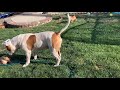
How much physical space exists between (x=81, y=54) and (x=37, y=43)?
61cm

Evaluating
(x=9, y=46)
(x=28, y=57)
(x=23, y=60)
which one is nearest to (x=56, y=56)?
(x=28, y=57)

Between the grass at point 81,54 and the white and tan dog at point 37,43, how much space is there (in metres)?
0.15

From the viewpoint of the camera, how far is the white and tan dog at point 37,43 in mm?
3176

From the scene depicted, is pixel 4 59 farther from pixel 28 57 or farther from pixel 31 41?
pixel 31 41

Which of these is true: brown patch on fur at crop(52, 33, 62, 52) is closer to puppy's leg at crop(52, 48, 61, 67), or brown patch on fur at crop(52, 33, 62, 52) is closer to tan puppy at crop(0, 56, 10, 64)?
puppy's leg at crop(52, 48, 61, 67)

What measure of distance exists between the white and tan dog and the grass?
0.15 m

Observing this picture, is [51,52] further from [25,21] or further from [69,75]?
[25,21]

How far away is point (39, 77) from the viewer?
3104 millimetres

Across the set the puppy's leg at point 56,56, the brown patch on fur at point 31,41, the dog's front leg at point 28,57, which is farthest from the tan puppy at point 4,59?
the puppy's leg at point 56,56

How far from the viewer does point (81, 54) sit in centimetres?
345

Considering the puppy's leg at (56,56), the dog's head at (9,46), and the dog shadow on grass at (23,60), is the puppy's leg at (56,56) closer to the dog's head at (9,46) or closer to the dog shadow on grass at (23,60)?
the dog shadow on grass at (23,60)

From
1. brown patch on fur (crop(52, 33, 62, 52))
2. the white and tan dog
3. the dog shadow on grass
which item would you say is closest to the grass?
the dog shadow on grass
